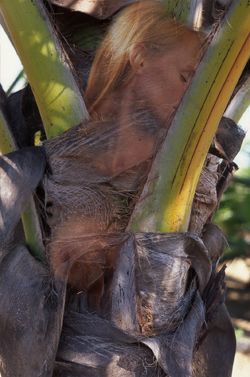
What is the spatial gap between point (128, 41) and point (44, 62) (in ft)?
0.94

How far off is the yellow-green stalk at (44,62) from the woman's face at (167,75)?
22 cm

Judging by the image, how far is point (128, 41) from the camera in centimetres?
230

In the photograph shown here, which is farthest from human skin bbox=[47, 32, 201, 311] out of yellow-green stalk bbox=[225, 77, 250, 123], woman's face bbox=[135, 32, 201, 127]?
yellow-green stalk bbox=[225, 77, 250, 123]

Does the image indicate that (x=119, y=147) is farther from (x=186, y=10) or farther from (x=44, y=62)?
(x=186, y=10)

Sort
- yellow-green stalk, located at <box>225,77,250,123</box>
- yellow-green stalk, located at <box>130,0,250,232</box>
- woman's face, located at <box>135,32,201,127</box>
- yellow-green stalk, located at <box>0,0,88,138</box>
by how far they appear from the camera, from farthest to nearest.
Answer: yellow-green stalk, located at <box>225,77,250,123</box> < woman's face, located at <box>135,32,201,127</box> < yellow-green stalk, located at <box>0,0,88,138</box> < yellow-green stalk, located at <box>130,0,250,232</box>

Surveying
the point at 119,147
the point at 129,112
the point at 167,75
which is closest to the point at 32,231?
the point at 119,147

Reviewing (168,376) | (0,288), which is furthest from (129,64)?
(168,376)

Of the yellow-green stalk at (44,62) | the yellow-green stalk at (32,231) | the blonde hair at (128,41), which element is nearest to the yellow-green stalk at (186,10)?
the blonde hair at (128,41)

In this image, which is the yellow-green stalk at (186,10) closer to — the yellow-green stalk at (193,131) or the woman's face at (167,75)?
the woman's face at (167,75)

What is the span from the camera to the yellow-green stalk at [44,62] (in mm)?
2170

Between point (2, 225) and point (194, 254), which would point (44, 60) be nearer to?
point (2, 225)

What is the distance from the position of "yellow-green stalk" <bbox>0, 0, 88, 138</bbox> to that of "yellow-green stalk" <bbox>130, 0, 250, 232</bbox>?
0.30 meters

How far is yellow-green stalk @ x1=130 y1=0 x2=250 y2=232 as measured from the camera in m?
2.07

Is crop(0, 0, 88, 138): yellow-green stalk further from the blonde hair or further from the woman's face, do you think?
the woman's face
